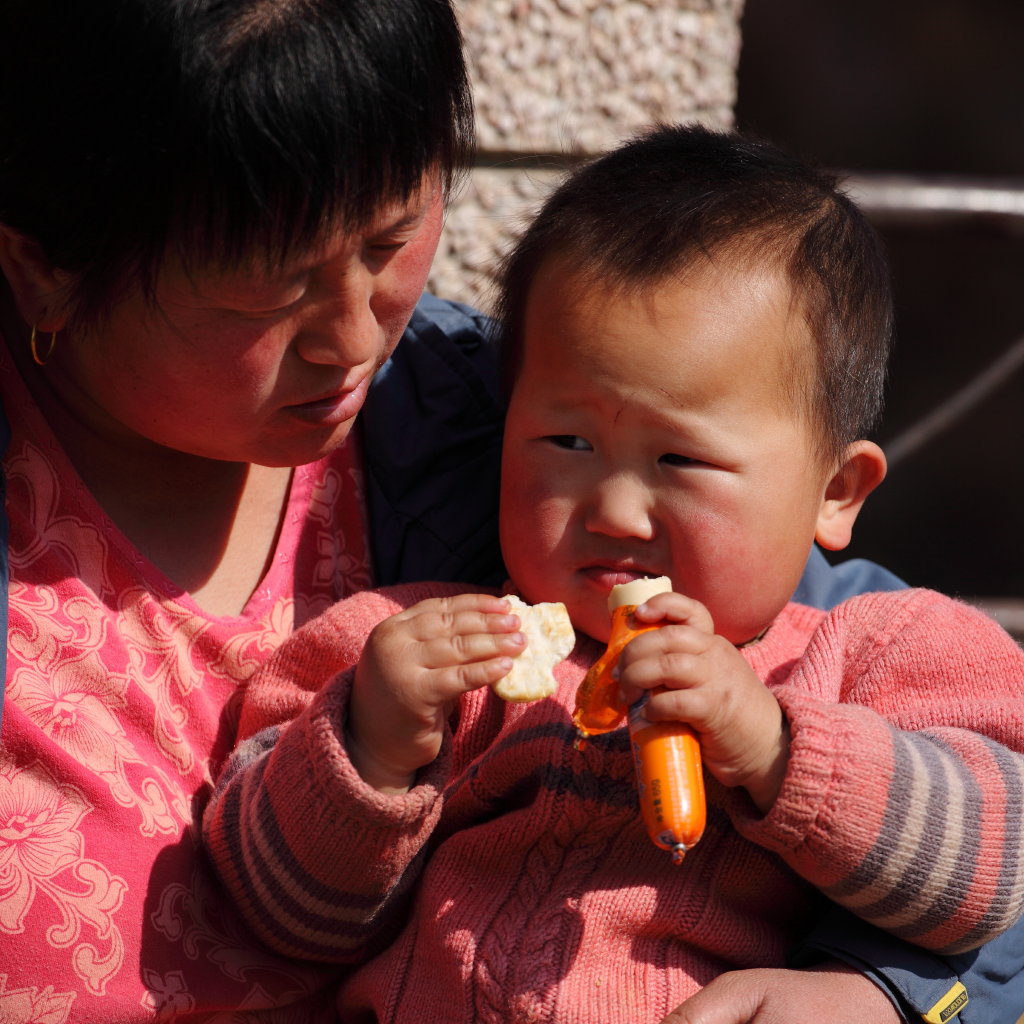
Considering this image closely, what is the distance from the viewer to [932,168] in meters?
4.34

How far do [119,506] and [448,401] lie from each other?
21.6 inches

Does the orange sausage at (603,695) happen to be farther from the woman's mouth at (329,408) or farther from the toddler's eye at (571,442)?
the woman's mouth at (329,408)

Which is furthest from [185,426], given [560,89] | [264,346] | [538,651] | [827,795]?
[560,89]

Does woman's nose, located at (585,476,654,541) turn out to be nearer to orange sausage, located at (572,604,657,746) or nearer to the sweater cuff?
orange sausage, located at (572,604,657,746)

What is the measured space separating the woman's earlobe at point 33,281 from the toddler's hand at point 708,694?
2.64 ft

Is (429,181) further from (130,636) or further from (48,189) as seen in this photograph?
(130,636)

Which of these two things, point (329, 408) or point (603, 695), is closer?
point (603, 695)

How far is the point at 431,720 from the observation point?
1547mm

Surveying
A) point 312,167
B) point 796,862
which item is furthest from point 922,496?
point 312,167

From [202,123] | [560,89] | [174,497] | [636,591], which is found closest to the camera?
[202,123]

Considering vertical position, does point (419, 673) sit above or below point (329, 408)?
below

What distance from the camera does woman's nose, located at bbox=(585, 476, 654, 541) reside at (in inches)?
65.5

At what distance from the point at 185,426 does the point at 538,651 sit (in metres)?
0.55

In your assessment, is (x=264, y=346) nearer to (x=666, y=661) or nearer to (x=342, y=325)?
(x=342, y=325)
